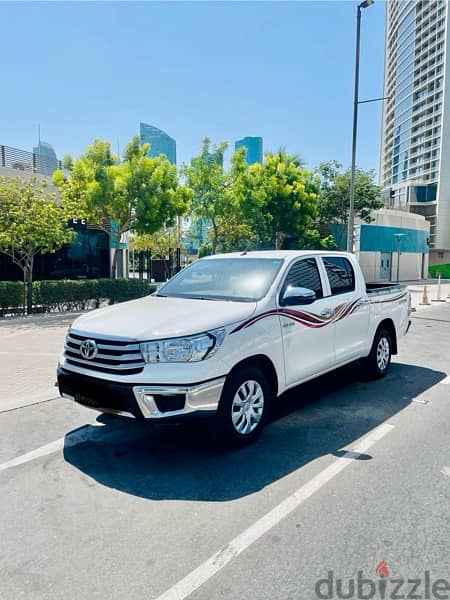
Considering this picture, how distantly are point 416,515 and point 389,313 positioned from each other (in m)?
4.00

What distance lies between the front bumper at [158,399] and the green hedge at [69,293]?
32.2 feet

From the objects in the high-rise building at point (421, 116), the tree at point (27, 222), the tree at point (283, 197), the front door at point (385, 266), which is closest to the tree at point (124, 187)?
the tree at point (27, 222)

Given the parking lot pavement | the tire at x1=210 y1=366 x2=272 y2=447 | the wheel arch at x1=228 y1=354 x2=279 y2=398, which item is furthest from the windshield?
the parking lot pavement

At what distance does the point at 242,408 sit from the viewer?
4.16 m

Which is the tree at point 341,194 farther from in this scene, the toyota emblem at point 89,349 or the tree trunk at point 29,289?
the toyota emblem at point 89,349

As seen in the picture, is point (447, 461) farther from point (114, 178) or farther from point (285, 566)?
point (114, 178)

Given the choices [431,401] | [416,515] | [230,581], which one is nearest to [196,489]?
[230,581]

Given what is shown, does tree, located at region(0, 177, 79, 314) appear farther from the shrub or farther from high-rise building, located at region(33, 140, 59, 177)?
high-rise building, located at region(33, 140, 59, 177)

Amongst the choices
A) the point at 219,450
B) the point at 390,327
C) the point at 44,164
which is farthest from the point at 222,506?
the point at 44,164

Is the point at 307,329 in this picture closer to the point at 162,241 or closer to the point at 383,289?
the point at 383,289

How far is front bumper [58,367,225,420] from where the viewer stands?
12.0ft

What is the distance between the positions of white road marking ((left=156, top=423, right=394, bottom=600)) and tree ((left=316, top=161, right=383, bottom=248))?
92.3 feet

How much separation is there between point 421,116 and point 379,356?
10602 centimetres

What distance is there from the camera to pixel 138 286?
16.1m
